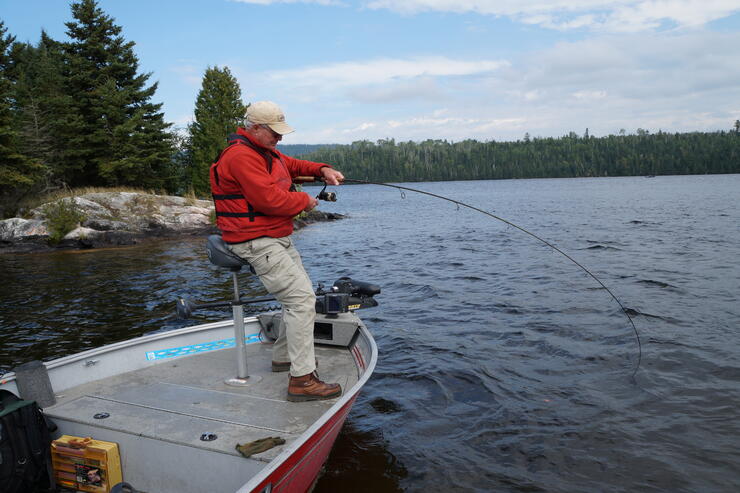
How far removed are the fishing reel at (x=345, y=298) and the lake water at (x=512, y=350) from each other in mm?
1424

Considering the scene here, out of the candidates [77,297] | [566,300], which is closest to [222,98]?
[77,297]

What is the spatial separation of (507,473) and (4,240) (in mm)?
24947

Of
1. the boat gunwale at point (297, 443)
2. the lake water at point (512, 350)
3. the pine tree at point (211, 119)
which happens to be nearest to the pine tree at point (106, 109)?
the pine tree at point (211, 119)

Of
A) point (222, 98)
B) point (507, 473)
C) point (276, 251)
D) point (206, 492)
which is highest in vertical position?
point (222, 98)

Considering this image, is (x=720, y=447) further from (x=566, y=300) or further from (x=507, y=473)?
(x=566, y=300)

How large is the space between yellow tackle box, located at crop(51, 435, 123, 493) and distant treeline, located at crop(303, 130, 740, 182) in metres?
142

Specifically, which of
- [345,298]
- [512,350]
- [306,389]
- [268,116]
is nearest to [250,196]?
[268,116]

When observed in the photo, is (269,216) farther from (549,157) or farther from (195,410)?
(549,157)

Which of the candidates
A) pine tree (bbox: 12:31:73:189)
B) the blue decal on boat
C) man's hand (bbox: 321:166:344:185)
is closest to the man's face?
man's hand (bbox: 321:166:344:185)

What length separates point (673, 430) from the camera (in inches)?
234

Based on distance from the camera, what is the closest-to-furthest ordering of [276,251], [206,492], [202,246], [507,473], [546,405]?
[206,492] < [276,251] < [507,473] < [546,405] < [202,246]

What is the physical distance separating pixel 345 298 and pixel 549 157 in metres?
161

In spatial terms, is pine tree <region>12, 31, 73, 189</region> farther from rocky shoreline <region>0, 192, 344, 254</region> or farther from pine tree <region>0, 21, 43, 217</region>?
rocky shoreline <region>0, 192, 344, 254</region>

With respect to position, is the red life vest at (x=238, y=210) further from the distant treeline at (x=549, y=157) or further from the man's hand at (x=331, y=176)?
the distant treeline at (x=549, y=157)
